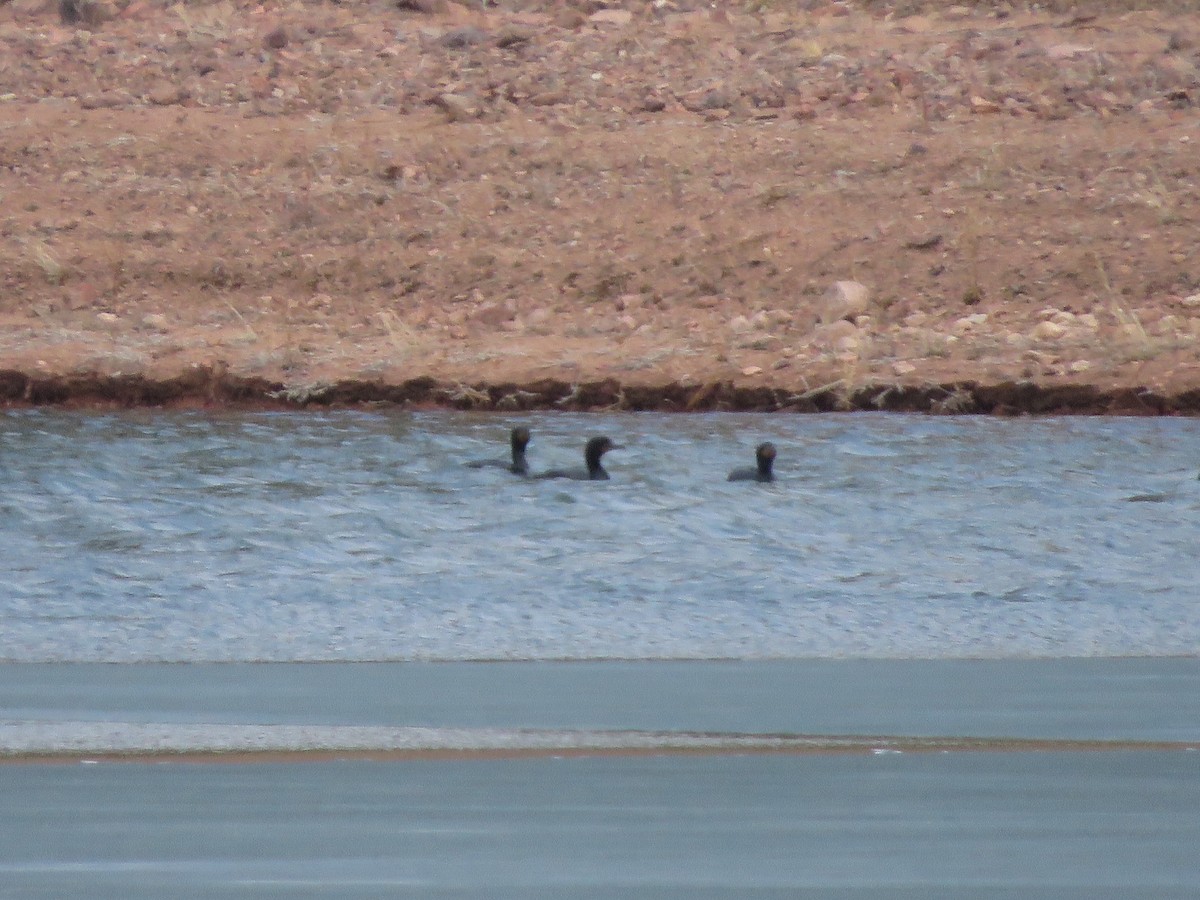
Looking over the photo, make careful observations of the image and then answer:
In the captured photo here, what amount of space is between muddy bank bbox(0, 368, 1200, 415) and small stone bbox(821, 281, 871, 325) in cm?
397

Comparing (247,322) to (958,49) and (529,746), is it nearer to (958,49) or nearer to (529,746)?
(958,49)

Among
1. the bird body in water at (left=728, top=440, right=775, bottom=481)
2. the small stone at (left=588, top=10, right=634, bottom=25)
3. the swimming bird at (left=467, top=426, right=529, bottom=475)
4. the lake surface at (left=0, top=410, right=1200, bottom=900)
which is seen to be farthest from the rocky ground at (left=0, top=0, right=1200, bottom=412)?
the bird body in water at (left=728, top=440, right=775, bottom=481)

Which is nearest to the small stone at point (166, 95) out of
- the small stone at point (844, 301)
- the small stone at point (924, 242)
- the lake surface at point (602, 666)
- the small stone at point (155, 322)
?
the small stone at point (155, 322)

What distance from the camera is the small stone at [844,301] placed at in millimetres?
27656

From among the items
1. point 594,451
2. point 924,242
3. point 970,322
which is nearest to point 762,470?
point 594,451

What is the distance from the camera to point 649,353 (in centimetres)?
2553

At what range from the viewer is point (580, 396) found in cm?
2362

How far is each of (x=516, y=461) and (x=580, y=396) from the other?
5.37 metres

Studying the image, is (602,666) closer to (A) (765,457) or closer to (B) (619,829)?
(B) (619,829)

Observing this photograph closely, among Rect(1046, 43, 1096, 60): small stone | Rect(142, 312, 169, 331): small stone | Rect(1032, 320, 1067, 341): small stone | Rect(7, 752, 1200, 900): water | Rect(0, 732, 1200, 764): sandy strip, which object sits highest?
Rect(1046, 43, 1096, 60): small stone

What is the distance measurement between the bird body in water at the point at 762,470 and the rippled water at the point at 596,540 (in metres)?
0.17

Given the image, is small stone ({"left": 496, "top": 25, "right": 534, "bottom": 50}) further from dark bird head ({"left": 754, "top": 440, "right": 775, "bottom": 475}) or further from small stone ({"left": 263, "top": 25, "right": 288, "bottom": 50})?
dark bird head ({"left": 754, "top": 440, "right": 775, "bottom": 475})

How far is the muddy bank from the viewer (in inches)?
904

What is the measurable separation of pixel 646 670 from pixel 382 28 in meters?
29.3
